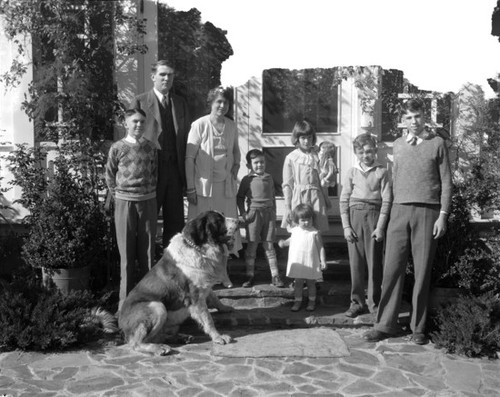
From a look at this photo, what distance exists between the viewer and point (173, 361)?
15.9 feet

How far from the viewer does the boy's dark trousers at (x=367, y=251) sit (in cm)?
566

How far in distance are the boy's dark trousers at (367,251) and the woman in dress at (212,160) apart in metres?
1.29

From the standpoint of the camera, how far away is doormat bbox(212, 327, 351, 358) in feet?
16.4

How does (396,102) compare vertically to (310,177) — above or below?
above

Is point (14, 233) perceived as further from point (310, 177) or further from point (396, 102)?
point (396, 102)

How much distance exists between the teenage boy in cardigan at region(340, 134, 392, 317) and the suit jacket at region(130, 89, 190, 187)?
1661mm

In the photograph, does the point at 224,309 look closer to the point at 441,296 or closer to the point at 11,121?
the point at 441,296

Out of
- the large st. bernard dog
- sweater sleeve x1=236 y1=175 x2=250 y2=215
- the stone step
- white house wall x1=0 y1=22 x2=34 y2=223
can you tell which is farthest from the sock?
white house wall x1=0 y1=22 x2=34 y2=223

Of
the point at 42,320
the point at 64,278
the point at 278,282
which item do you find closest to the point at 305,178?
the point at 278,282

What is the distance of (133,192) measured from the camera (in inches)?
222

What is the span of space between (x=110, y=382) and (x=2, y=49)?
5.08m

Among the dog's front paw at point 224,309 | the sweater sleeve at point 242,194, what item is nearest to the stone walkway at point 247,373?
the dog's front paw at point 224,309

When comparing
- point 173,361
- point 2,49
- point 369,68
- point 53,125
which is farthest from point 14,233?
point 369,68

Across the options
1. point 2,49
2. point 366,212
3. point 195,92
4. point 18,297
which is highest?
point 2,49
